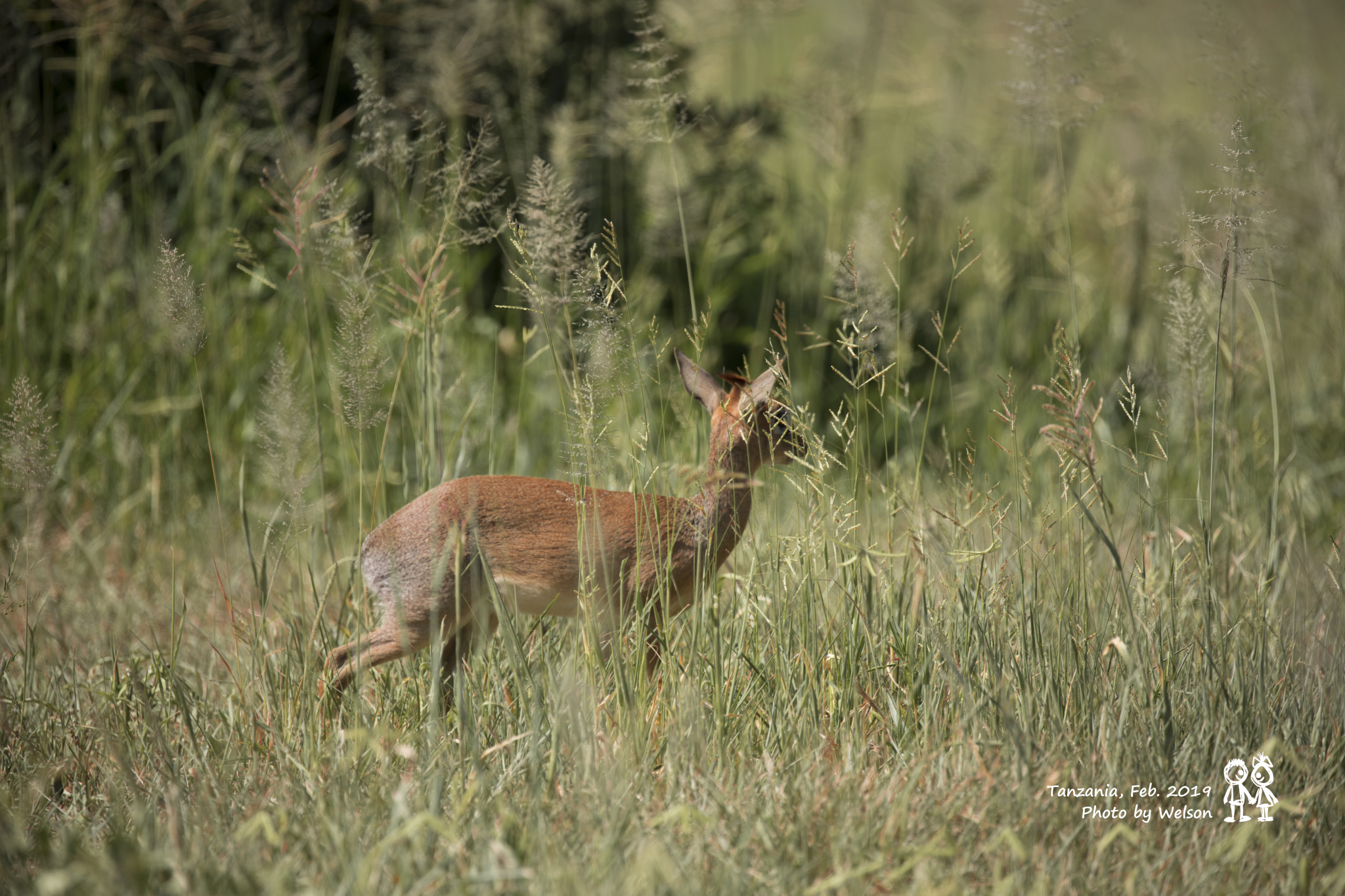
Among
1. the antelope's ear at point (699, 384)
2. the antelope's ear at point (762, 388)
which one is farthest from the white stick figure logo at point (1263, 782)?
the antelope's ear at point (699, 384)

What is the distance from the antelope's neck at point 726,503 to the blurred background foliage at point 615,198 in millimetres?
1119

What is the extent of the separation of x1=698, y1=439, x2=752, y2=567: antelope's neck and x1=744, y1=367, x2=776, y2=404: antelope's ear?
163 mm

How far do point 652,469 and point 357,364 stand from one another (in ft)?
2.40

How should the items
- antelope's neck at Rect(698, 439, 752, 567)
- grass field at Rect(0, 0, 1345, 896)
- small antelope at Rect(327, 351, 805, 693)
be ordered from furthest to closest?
antelope's neck at Rect(698, 439, 752, 567) < small antelope at Rect(327, 351, 805, 693) < grass field at Rect(0, 0, 1345, 896)

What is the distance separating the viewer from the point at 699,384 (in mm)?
2602

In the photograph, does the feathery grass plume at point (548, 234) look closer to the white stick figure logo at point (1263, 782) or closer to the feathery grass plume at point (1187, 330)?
the feathery grass plume at point (1187, 330)

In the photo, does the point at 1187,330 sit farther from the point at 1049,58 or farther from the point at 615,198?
the point at 615,198

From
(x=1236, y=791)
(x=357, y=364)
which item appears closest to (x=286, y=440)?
(x=357, y=364)

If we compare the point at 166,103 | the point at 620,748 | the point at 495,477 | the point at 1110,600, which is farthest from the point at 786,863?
the point at 166,103

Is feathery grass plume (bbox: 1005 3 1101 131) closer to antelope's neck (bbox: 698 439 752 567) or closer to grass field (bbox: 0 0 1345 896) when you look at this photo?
grass field (bbox: 0 0 1345 896)

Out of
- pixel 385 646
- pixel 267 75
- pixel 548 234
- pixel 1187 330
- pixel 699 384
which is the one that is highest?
pixel 267 75

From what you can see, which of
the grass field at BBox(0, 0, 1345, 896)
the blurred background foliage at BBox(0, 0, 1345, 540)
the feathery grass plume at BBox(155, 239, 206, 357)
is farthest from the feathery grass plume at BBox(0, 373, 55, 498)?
the blurred background foliage at BBox(0, 0, 1345, 540)

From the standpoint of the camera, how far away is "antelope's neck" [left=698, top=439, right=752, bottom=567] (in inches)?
101

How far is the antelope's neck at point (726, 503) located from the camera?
2.56 metres
